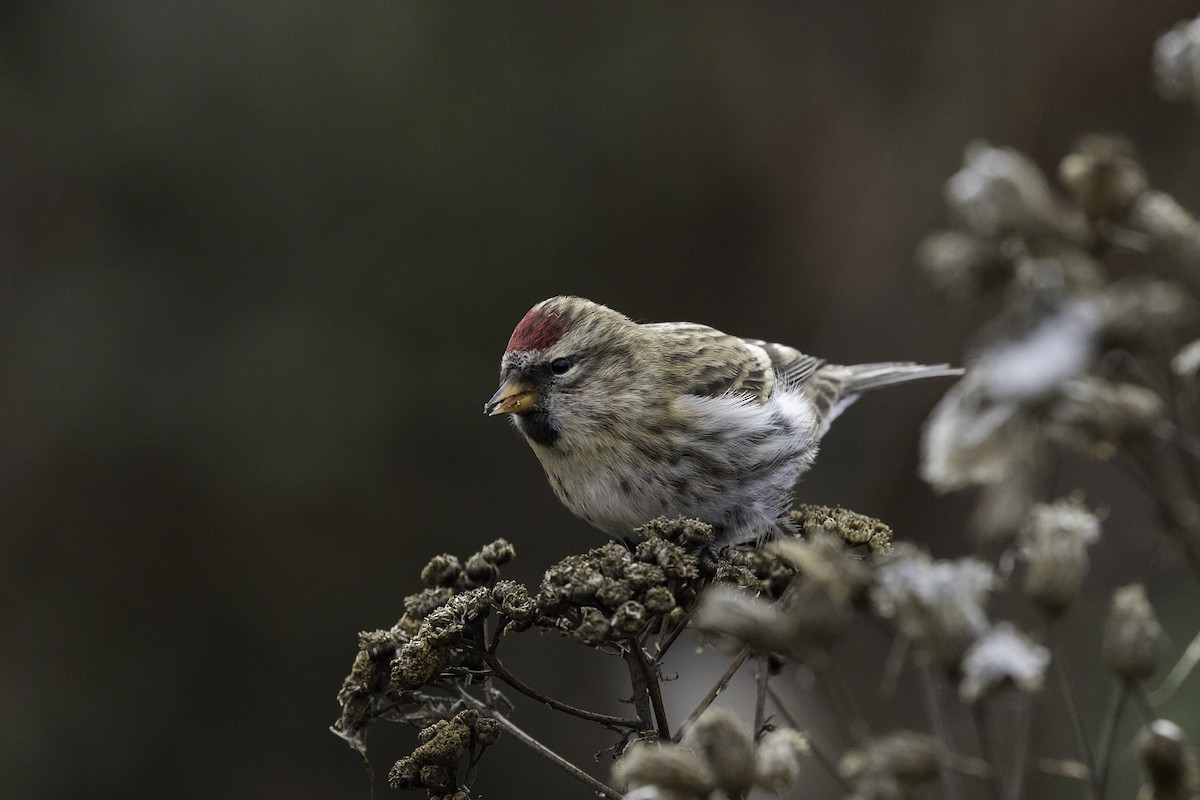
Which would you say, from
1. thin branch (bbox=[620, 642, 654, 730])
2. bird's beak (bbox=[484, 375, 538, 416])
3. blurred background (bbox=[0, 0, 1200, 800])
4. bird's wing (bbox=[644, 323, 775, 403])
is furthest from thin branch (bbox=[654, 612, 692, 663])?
blurred background (bbox=[0, 0, 1200, 800])

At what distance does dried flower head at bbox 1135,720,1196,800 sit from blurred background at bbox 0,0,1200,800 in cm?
438

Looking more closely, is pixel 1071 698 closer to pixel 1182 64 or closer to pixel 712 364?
pixel 1182 64

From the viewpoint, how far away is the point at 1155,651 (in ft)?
3.35

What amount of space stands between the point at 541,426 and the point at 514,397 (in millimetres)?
119

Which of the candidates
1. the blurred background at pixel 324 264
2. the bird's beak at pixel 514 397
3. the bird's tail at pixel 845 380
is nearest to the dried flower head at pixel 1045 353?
the bird's beak at pixel 514 397

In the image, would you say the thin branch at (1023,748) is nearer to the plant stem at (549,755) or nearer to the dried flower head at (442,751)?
the plant stem at (549,755)

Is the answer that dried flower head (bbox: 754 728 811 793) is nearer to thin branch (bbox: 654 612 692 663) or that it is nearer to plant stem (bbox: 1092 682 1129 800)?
plant stem (bbox: 1092 682 1129 800)

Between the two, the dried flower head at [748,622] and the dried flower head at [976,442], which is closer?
the dried flower head at [976,442]

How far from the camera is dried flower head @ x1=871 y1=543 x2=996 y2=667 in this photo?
3.35 feet

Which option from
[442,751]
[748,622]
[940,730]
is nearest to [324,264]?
[442,751]

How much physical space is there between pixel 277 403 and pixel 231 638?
1101 millimetres

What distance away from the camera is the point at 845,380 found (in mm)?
4148

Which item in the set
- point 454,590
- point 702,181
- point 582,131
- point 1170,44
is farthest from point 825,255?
point 1170,44

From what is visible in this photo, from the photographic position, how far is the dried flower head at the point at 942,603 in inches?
40.2
